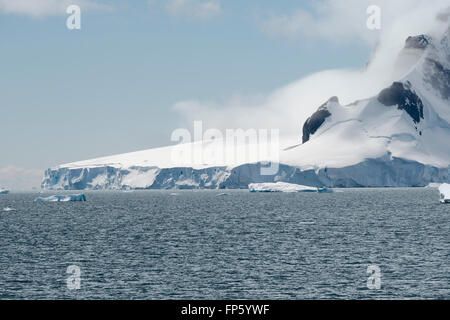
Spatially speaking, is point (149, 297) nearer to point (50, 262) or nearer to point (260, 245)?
point (50, 262)

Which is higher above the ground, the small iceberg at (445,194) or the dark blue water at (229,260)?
the small iceberg at (445,194)

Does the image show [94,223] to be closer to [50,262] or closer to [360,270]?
[50,262]

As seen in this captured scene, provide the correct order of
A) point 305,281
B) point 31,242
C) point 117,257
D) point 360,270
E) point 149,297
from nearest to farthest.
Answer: point 149,297, point 305,281, point 360,270, point 117,257, point 31,242

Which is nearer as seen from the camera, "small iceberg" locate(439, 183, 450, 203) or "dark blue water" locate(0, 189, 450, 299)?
"dark blue water" locate(0, 189, 450, 299)

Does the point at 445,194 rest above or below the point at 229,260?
above

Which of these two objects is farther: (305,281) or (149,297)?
(305,281)

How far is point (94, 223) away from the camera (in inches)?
3258

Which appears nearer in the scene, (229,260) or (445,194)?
(229,260)

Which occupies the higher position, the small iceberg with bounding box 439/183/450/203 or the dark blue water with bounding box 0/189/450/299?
the small iceberg with bounding box 439/183/450/203

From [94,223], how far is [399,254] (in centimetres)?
4673

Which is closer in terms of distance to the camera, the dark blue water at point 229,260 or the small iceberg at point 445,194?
the dark blue water at point 229,260
